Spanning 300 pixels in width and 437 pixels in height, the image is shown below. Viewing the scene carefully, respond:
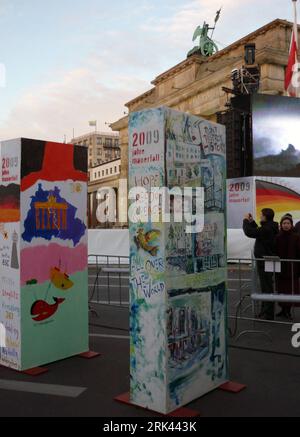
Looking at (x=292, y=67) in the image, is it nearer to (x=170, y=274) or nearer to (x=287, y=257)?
(x=287, y=257)

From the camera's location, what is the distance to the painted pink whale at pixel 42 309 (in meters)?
5.59

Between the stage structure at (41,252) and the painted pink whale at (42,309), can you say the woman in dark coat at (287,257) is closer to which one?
the stage structure at (41,252)

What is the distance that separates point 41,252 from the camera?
565 centimetres

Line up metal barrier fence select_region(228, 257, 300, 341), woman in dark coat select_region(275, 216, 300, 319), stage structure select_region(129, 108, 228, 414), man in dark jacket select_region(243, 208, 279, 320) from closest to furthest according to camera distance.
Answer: stage structure select_region(129, 108, 228, 414) < metal barrier fence select_region(228, 257, 300, 341) < woman in dark coat select_region(275, 216, 300, 319) < man in dark jacket select_region(243, 208, 279, 320)

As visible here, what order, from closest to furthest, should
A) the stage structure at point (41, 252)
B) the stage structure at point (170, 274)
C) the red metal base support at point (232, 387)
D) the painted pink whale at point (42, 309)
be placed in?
the stage structure at point (170, 274), the red metal base support at point (232, 387), the stage structure at point (41, 252), the painted pink whale at point (42, 309)

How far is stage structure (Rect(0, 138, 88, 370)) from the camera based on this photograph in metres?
5.46

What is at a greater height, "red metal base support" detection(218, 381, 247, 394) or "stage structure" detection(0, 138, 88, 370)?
"stage structure" detection(0, 138, 88, 370)

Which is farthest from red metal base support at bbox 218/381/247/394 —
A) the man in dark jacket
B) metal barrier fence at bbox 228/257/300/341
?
the man in dark jacket

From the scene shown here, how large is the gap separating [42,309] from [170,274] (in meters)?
2.26

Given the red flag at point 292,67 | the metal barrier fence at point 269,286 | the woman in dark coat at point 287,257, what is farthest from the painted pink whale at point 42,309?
the red flag at point 292,67

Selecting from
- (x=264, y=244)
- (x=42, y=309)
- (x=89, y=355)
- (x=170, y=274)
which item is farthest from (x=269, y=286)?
(x=170, y=274)

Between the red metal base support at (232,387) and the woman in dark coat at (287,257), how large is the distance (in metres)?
3.03

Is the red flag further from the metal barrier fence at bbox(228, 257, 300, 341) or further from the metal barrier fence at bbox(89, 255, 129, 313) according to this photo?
the metal barrier fence at bbox(228, 257, 300, 341)

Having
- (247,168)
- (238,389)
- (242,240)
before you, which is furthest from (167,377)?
(247,168)
